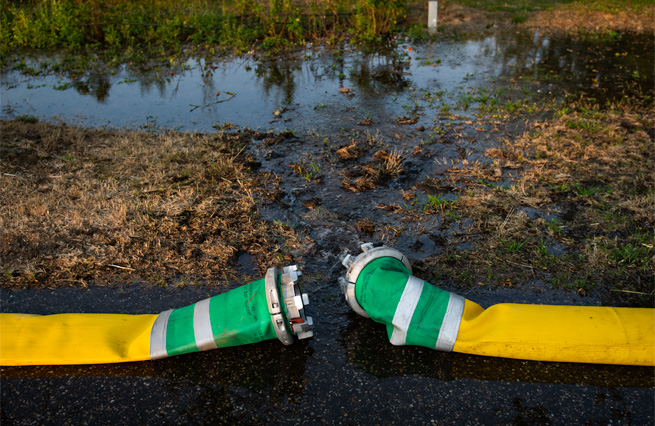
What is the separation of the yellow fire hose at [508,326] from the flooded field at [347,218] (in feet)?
0.41

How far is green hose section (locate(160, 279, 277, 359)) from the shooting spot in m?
2.63

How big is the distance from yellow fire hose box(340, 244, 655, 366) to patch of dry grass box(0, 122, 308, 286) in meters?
1.16

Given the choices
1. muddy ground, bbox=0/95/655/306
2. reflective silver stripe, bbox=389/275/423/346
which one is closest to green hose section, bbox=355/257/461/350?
reflective silver stripe, bbox=389/275/423/346

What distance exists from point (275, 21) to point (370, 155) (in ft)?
18.7

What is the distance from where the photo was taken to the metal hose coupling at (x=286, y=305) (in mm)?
2549

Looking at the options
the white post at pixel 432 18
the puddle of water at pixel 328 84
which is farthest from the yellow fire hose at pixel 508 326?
the white post at pixel 432 18

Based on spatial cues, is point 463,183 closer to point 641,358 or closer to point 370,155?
point 370,155

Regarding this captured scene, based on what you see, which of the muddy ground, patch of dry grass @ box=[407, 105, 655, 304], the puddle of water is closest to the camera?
patch of dry grass @ box=[407, 105, 655, 304]

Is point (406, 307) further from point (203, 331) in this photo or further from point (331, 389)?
point (203, 331)

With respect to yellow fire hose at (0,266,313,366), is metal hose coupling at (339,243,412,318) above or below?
above

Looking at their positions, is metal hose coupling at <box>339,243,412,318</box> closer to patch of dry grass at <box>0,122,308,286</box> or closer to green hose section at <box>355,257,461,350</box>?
green hose section at <box>355,257,461,350</box>

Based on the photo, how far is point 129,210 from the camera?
13.3 feet

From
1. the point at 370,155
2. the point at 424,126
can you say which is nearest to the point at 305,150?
the point at 370,155

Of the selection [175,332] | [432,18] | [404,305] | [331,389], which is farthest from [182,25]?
[331,389]
